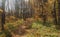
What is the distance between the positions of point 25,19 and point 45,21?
1.36 feet

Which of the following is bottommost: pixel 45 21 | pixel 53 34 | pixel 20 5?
pixel 53 34

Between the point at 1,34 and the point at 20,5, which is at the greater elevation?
the point at 20,5

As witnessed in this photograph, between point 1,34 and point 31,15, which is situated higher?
point 31,15

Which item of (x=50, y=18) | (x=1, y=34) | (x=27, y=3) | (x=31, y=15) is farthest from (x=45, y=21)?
(x=1, y=34)

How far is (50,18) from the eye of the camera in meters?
3.19

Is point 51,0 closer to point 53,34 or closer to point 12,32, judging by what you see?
point 53,34

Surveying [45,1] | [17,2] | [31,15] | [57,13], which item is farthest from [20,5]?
[57,13]

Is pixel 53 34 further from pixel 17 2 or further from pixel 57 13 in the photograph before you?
pixel 17 2

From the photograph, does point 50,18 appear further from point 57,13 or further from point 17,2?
point 17,2

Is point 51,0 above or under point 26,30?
above

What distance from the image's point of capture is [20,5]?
3205 millimetres

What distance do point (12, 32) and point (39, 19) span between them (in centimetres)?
61

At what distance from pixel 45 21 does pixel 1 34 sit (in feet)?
3.06

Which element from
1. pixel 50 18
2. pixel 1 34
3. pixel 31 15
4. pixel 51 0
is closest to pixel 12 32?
pixel 1 34
